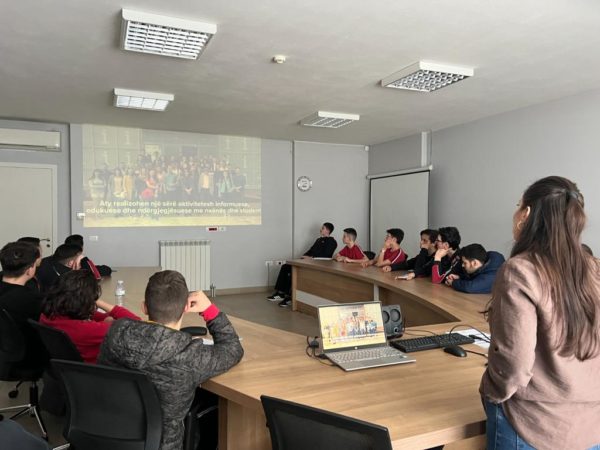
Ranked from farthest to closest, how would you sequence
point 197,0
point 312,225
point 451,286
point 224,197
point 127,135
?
point 312,225 < point 224,197 < point 127,135 < point 451,286 < point 197,0

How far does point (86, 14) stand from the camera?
9.05 ft

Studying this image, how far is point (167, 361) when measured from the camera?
1496mm

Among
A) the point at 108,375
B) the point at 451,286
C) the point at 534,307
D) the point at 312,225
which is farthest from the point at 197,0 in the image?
the point at 312,225

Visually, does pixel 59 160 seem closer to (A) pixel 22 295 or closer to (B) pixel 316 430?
(A) pixel 22 295

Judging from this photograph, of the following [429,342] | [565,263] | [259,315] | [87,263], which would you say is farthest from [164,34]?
[259,315]

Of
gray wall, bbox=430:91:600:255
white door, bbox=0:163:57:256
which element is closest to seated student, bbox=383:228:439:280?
gray wall, bbox=430:91:600:255

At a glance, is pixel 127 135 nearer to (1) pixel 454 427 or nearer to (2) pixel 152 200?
(2) pixel 152 200

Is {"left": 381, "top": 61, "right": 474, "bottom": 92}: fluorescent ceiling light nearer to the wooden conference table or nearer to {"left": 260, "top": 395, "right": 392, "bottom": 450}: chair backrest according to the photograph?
the wooden conference table

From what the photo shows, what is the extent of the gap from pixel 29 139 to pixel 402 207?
547 centimetres

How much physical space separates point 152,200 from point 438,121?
14.1 feet

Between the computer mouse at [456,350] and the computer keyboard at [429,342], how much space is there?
2.6 inches

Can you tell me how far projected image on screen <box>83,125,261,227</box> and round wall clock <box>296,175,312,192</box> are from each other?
0.72 m

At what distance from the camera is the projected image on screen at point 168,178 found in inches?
248

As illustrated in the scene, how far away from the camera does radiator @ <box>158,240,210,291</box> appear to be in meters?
6.68
